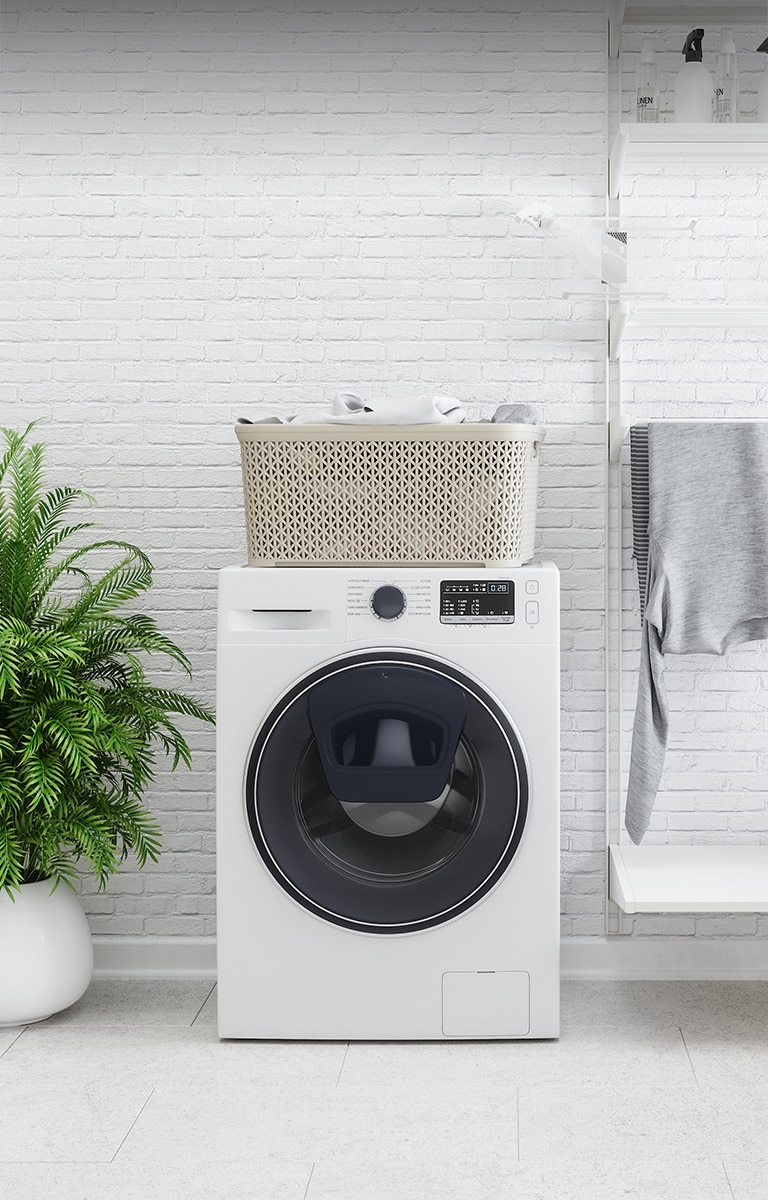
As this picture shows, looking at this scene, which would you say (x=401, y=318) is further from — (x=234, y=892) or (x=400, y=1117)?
(x=400, y=1117)

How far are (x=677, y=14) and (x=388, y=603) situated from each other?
1.48m

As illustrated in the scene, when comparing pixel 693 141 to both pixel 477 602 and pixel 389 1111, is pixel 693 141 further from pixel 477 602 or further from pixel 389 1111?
pixel 389 1111

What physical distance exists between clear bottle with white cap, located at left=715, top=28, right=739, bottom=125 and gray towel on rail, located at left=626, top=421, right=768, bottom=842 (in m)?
0.67

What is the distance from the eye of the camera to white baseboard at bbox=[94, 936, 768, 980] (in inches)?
103

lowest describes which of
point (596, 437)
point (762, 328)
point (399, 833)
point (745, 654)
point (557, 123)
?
point (399, 833)

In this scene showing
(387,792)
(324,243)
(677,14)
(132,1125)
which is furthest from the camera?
(324,243)

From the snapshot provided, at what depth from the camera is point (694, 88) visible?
7.89 ft

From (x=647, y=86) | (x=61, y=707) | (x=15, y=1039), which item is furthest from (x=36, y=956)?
(x=647, y=86)

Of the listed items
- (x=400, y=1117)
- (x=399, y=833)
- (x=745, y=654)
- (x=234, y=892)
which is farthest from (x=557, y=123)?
(x=400, y=1117)

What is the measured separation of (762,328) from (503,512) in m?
0.87

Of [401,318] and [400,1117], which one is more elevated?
[401,318]

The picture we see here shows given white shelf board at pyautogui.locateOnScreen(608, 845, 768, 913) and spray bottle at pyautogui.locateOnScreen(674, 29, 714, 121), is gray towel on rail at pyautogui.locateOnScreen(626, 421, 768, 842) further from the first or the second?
spray bottle at pyautogui.locateOnScreen(674, 29, 714, 121)

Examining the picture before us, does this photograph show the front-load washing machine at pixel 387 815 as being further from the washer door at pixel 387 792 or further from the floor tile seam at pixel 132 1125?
the floor tile seam at pixel 132 1125

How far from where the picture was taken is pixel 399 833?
221 centimetres
